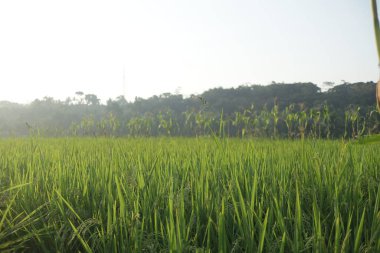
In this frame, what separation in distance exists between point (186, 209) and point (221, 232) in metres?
0.63

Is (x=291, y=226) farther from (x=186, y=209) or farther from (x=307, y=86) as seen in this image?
(x=307, y=86)

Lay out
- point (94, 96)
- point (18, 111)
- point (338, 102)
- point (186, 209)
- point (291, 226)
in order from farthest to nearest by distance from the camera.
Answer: point (94, 96)
point (18, 111)
point (338, 102)
point (186, 209)
point (291, 226)

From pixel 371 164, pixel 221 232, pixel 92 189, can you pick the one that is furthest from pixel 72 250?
pixel 371 164

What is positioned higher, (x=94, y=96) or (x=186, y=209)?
(x=94, y=96)

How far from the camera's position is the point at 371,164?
274 centimetres

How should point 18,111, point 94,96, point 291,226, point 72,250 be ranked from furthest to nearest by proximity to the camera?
point 94,96
point 18,111
point 72,250
point 291,226

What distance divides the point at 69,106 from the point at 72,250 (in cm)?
6260

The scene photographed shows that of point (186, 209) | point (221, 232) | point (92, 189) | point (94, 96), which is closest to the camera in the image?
point (221, 232)

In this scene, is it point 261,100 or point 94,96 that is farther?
point 94,96

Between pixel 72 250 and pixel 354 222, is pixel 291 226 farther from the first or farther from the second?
pixel 72 250

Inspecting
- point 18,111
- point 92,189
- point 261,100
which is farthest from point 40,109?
point 92,189

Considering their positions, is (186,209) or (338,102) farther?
(338,102)

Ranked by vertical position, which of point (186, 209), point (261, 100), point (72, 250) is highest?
point (261, 100)

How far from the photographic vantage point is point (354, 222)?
1.62 meters
